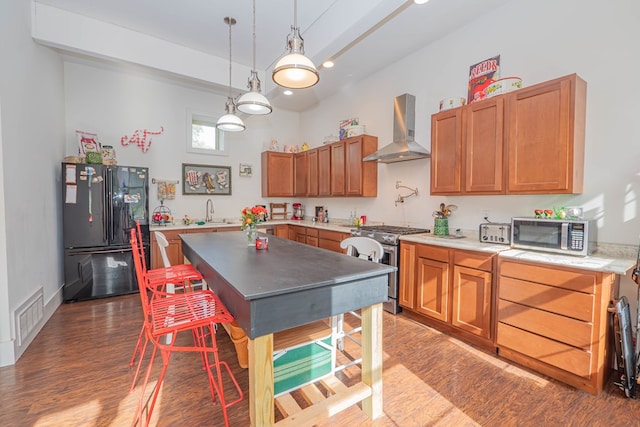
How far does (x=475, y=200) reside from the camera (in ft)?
10.2

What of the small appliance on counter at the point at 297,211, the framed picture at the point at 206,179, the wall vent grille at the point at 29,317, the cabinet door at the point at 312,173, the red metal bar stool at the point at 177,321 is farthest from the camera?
the small appliance on counter at the point at 297,211

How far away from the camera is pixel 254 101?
252 cm

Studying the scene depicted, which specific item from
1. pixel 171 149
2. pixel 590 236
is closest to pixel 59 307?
pixel 171 149

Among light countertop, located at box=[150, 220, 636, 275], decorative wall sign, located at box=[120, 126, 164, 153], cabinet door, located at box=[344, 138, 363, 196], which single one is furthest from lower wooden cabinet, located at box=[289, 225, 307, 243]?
decorative wall sign, located at box=[120, 126, 164, 153]

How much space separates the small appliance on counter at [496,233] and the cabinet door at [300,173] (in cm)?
328

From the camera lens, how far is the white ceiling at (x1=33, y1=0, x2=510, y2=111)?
282 cm

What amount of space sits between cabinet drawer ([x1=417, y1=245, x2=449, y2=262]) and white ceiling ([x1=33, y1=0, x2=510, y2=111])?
2220mm

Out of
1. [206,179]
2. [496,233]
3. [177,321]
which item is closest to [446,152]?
[496,233]

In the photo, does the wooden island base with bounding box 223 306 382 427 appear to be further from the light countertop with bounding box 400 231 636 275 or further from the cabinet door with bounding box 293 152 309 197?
the cabinet door with bounding box 293 152 309 197

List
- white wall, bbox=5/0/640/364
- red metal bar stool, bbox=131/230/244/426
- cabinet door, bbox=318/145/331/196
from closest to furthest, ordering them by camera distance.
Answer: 1. red metal bar stool, bbox=131/230/244/426
2. white wall, bbox=5/0/640/364
3. cabinet door, bbox=318/145/331/196

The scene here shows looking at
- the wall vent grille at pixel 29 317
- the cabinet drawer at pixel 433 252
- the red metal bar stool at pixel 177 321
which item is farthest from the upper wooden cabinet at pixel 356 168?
the wall vent grille at pixel 29 317

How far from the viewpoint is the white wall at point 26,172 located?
231 cm

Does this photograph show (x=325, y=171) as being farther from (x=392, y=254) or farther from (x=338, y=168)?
(x=392, y=254)

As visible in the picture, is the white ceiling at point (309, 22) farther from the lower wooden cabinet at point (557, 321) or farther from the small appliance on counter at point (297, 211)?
the small appliance on counter at point (297, 211)
